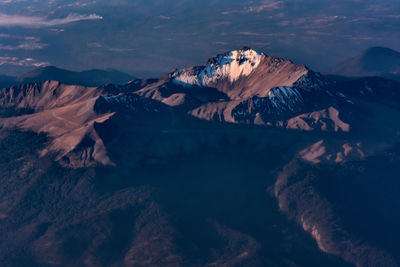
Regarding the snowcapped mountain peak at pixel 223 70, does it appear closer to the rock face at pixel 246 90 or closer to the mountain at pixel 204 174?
the rock face at pixel 246 90

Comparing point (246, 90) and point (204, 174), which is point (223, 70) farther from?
point (204, 174)

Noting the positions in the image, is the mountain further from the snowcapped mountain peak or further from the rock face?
the snowcapped mountain peak

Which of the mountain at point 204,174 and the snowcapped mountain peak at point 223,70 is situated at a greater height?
the snowcapped mountain peak at point 223,70

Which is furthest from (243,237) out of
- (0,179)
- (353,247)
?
(0,179)

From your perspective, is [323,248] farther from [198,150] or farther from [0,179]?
[0,179]

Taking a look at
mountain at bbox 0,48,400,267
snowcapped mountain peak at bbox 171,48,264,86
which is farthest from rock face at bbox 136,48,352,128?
mountain at bbox 0,48,400,267

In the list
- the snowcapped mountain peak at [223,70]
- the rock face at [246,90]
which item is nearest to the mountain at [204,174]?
the rock face at [246,90]

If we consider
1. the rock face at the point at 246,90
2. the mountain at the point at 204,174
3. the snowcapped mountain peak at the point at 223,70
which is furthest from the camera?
the snowcapped mountain peak at the point at 223,70
